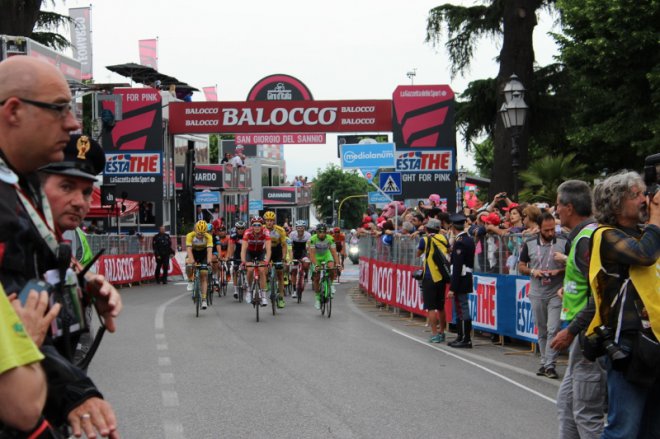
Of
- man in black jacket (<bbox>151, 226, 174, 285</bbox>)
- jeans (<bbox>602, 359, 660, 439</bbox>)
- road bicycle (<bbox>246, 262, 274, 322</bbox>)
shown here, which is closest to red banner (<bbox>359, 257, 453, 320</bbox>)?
road bicycle (<bbox>246, 262, 274, 322</bbox>)

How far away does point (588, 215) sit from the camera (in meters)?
6.61

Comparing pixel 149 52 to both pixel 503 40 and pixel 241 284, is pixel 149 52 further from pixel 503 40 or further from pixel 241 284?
pixel 241 284

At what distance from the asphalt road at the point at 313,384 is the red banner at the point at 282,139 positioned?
54.1 ft

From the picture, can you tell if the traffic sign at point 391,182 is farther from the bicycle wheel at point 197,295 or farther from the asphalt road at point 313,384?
the asphalt road at point 313,384

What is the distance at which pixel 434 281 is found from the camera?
1489 centimetres

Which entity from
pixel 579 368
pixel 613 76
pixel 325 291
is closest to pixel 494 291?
pixel 325 291

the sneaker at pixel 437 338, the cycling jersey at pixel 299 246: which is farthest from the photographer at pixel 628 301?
the cycling jersey at pixel 299 246

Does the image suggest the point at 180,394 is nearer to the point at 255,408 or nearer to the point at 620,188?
the point at 255,408

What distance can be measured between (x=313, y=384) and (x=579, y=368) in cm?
465

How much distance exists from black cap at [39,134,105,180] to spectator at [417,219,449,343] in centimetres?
1168

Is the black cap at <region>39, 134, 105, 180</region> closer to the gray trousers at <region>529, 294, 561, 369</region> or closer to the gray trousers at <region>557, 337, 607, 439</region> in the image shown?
the gray trousers at <region>557, 337, 607, 439</region>

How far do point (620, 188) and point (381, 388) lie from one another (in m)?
5.26

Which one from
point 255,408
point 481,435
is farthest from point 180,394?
point 481,435

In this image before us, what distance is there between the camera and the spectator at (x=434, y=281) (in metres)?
14.8
